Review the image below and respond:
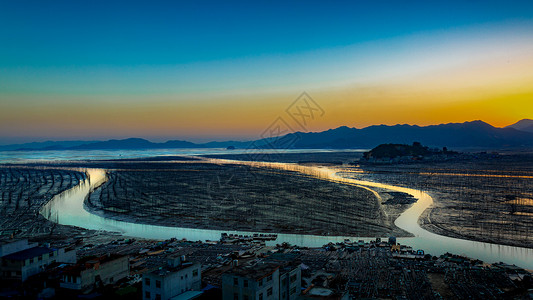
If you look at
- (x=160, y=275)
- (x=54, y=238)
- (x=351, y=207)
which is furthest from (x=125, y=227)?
(x=351, y=207)

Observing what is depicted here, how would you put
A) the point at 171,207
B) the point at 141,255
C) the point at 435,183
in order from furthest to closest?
1. the point at 435,183
2. the point at 171,207
3. the point at 141,255

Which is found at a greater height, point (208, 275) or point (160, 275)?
point (160, 275)

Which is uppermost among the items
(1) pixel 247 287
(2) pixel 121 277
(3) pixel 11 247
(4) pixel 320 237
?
(3) pixel 11 247

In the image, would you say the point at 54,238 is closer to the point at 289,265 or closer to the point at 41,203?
the point at 41,203

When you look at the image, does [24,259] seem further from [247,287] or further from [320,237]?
[320,237]

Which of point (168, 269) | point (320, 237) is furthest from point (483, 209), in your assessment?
point (168, 269)

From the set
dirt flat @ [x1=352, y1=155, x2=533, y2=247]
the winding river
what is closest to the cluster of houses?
the winding river
